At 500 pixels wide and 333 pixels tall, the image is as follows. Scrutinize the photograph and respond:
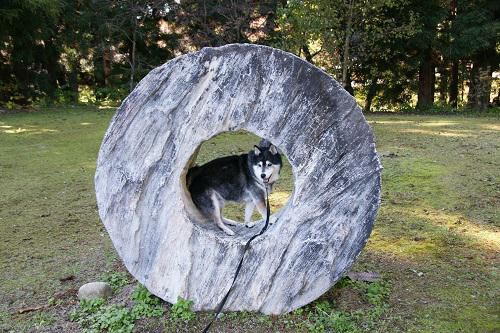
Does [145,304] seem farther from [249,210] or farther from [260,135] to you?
[260,135]

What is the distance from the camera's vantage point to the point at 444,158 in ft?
31.4

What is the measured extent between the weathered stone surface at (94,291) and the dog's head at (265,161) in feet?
6.13

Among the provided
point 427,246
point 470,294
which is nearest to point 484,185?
point 427,246

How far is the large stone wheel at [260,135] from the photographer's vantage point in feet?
13.1

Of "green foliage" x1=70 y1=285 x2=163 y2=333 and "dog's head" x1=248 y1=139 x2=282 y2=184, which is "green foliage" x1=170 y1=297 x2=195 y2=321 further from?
"dog's head" x1=248 y1=139 x2=282 y2=184

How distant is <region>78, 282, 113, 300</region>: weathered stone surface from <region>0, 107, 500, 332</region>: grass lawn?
4.0 inches

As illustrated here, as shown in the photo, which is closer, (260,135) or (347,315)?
(260,135)

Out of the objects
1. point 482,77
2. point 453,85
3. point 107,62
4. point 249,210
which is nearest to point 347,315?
point 249,210

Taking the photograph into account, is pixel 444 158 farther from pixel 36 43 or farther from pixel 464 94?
pixel 36 43

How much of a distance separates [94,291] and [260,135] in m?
2.26

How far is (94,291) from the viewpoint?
470 cm

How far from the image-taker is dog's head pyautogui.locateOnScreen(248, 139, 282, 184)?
432cm

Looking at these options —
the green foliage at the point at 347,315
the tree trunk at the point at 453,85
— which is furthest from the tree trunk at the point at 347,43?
the green foliage at the point at 347,315

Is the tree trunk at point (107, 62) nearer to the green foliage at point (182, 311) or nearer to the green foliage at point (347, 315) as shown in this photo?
the green foliage at point (182, 311)
